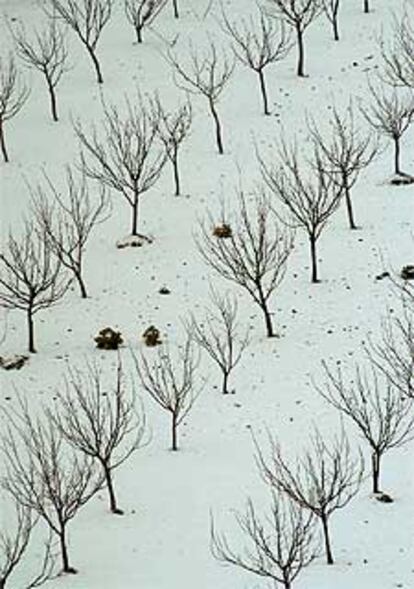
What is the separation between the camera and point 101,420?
18.4 metres

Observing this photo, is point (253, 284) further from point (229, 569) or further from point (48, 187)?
point (229, 569)

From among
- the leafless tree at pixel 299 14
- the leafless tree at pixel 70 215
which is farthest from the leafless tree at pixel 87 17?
the leafless tree at pixel 70 215

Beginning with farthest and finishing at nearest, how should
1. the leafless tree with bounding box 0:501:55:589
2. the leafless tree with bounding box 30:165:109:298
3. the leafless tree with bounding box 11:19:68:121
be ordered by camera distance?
the leafless tree with bounding box 11:19:68:121 < the leafless tree with bounding box 30:165:109:298 < the leafless tree with bounding box 0:501:55:589

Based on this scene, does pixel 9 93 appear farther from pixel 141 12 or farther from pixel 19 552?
pixel 19 552

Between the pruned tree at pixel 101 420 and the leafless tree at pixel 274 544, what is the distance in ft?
6.39

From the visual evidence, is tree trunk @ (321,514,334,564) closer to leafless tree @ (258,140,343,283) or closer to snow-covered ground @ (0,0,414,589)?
snow-covered ground @ (0,0,414,589)

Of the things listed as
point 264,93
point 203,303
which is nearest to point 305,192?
point 203,303

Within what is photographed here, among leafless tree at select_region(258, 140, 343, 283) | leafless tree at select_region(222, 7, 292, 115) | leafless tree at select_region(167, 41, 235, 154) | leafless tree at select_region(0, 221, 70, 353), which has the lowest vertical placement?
leafless tree at select_region(0, 221, 70, 353)

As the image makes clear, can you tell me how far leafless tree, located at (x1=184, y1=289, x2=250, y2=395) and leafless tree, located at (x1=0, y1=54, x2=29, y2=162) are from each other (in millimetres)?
8974

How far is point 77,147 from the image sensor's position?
29.4 m

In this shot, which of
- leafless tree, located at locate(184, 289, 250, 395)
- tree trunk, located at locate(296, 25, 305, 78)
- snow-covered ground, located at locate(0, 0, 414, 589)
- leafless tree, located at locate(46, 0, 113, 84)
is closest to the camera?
snow-covered ground, located at locate(0, 0, 414, 589)

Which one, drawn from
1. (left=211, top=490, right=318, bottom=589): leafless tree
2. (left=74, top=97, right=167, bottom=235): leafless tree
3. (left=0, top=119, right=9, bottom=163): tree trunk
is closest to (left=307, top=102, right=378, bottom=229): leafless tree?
(left=74, top=97, right=167, bottom=235): leafless tree

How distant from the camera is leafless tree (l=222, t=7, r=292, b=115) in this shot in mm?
30453

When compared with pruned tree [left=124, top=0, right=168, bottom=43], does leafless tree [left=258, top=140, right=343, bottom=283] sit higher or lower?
lower
